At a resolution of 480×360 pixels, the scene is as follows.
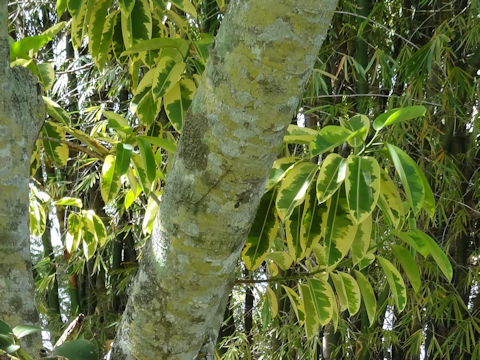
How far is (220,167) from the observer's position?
0.59 m

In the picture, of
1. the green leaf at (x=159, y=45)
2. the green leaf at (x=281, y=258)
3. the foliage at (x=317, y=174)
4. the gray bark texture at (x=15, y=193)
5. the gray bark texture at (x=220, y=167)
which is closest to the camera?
the gray bark texture at (x=220, y=167)

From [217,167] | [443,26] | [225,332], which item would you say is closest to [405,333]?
[225,332]

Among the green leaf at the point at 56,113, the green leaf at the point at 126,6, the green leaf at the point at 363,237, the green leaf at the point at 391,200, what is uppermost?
the green leaf at the point at 126,6

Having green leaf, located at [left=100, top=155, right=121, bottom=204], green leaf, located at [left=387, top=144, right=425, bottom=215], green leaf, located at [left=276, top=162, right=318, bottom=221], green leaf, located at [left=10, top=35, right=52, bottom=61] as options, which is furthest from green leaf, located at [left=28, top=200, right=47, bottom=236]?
green leaf, located at [left=387, top=144, right=425, bottom=215]

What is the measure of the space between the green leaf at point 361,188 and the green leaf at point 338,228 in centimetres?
6

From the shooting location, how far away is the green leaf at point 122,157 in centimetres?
88

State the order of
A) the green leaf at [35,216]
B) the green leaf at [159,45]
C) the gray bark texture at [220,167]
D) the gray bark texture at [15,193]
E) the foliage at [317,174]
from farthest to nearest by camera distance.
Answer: the green leaf at [35,216] → the green leaf at [159,45] → the foliage at [317,174] → the gray bark texture at [15,193] → the gray bark texture at [220,167]

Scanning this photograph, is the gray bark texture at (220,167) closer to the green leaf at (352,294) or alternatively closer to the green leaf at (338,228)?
the green leaf at (338,228)

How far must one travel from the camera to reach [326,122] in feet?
6.26

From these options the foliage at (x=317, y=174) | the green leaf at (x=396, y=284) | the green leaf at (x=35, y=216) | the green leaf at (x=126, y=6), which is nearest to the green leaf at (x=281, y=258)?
the foliage at (x=317, y=174)

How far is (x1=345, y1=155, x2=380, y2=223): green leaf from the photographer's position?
0.70 meters

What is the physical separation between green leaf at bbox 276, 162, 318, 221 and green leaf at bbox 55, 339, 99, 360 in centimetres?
22

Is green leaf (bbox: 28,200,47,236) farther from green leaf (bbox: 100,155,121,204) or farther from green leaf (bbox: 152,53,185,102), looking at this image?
green leaf (bbox: 152,53,185,102)

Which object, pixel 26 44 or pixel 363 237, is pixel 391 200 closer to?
pixel 363 237
